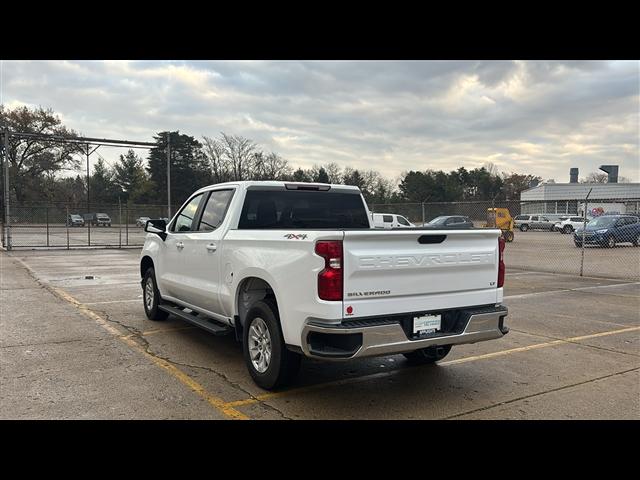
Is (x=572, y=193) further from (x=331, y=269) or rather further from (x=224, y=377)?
(x=331, y=269)

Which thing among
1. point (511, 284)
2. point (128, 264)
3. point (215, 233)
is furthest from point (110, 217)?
point (215, 233)

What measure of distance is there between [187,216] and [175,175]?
69139 millimetres

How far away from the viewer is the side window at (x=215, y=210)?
588cm

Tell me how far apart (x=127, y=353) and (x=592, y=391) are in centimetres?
501

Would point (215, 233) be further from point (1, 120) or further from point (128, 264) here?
point (1, 120)

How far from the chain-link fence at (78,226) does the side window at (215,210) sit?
921 inches

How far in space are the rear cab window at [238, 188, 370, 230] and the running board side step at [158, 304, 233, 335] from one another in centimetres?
113

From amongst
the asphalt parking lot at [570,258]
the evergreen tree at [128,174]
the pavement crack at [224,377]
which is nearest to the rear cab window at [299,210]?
the pavement crack at [224,377]

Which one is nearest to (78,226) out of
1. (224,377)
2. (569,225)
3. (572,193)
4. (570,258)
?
(569,225)

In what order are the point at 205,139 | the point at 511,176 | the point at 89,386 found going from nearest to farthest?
the point at 89,386 < the point at 205,139 < the point at 511,176

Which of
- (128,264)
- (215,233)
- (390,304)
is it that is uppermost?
(215,233)

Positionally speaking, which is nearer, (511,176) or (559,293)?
(559,293)

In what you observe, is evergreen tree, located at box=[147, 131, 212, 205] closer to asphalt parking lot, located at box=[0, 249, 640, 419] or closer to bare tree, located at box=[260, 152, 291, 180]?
bare tree, located at box=[260, 152, 291, 180]

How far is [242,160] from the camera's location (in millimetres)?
75688
